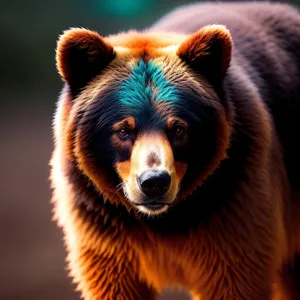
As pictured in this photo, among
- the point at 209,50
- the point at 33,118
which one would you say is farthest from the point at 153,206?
the point at 33,118

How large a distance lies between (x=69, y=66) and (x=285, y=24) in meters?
1.30

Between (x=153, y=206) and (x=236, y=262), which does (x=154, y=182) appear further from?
(x=236, y=262)

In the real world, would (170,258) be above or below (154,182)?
below

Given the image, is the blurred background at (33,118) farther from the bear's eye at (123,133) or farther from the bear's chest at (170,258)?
the bear's eye at (123,133)

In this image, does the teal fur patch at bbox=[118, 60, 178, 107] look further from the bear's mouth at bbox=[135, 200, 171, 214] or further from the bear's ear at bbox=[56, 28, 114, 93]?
the bear's mouth at bbox=[135, 200, 171, 214]

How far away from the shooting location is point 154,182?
2967 mm

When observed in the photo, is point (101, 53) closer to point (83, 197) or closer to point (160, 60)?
point (160, 60)

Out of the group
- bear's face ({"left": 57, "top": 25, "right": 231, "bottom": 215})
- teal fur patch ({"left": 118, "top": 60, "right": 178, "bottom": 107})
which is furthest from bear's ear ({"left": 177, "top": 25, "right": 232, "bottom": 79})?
teal fur patch ({"left": 118, "top": 60, "right": 178, "bottom": 107})

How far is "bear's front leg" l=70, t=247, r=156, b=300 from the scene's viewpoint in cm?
344

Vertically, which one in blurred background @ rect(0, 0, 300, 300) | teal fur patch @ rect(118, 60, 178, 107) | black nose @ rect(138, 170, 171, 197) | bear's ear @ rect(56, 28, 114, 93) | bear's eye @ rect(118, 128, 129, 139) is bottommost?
blurred background @ rect(0, 0, 300, 300)

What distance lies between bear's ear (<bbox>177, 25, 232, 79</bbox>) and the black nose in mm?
541

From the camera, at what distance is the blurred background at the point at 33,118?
22.2 ft

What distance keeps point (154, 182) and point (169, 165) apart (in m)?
0.09

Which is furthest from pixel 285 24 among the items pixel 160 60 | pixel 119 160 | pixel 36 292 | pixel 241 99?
pixel 36 292
